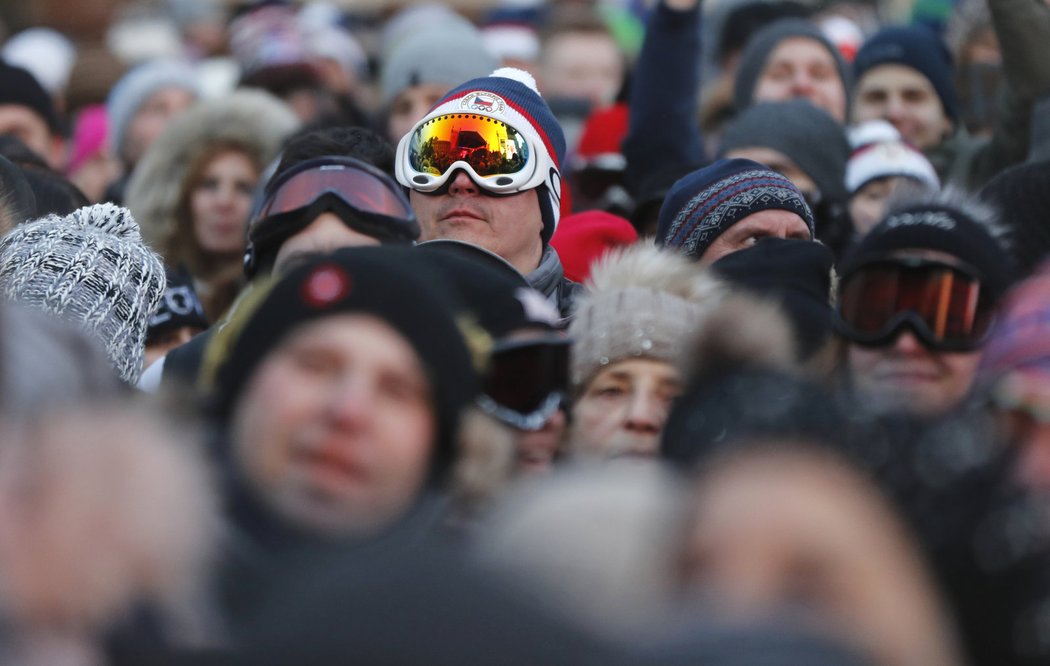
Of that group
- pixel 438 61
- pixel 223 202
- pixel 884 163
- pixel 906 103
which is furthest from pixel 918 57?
pixel 223 202

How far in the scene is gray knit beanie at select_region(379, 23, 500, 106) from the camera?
306 inches

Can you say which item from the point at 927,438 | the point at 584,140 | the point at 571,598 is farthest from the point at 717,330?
the point at 584,140

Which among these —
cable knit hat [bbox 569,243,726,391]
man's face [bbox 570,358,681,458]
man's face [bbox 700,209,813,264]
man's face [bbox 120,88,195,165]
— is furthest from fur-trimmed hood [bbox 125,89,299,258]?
man's face [bbox 570,358,681,458]

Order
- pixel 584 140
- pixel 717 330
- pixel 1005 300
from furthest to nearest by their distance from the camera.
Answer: pixel 584 140 < pixel 1005 300 < pixel 717 330

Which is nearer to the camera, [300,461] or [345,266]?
[300,461]

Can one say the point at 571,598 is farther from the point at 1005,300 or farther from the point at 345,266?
the point at 1005,300

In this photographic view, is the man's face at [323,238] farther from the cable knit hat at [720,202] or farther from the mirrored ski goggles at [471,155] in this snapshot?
the cable knit hat at [720,202]

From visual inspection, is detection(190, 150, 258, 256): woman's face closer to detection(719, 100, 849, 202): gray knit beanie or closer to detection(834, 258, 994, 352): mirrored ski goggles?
detection(719, 100, 849, 202): gray knit beanie

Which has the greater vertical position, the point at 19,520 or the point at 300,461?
the point at 300,461

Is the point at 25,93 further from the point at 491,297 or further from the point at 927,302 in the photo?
the point at 927,302

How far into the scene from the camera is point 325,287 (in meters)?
3.23

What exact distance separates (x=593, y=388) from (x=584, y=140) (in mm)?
3782

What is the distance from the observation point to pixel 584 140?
323 inches

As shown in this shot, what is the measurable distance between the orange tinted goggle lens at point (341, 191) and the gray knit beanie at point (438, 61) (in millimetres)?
2592
